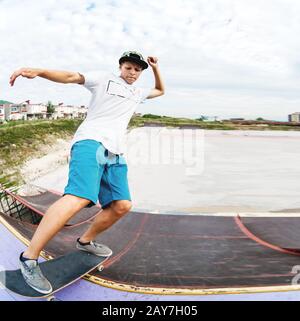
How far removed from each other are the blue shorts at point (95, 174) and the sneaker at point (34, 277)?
1.90 feet

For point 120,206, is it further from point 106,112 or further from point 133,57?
point 133,57

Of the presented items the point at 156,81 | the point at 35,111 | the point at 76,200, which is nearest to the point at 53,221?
the point at 76,200

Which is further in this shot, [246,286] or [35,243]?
[246,286]

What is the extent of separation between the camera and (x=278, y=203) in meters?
7.97

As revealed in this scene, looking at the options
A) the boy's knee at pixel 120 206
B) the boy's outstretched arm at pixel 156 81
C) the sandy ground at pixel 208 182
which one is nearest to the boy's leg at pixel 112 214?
the boy's knee at pixel 120 206

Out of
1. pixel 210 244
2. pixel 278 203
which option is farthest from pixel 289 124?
pixel 210 244

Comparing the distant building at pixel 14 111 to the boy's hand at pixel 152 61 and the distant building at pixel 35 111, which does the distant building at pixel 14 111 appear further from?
the boy's hand at pixel 152 61

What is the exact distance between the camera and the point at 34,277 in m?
2.42

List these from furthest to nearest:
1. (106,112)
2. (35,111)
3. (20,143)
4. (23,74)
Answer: (35,111) → (20,143) → (106,112) → (23,74)

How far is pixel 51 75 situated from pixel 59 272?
1593 millimetres

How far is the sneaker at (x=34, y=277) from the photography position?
2.40 m

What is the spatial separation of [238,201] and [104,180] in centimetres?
604

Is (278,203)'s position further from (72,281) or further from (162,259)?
(72,281)
